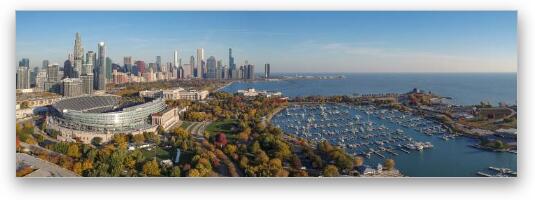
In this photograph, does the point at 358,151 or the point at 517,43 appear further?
the point at 358,151

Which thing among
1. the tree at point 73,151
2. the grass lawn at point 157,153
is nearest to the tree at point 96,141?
the tree at point 73,151

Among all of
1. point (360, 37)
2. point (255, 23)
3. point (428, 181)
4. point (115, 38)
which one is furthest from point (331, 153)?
point (115, 38)

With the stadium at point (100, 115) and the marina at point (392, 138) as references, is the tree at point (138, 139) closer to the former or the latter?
the stadium at point (100, 115)

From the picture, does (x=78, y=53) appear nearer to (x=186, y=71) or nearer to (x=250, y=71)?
(x=186, y=71)

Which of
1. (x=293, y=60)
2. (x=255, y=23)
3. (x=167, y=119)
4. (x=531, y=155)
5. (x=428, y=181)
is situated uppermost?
(x=255, y=23)

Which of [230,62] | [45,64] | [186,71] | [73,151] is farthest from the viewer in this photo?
[186,71]

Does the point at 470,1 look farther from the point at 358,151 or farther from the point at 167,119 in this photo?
the point at 167,119

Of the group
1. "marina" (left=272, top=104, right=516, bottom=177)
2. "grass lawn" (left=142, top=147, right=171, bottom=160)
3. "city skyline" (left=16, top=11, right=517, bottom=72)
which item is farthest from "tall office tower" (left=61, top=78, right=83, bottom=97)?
"marina" (left=272, top=104, right=516, bottom=177)

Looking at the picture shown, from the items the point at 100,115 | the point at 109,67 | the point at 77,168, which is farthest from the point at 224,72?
the point at 77,168
